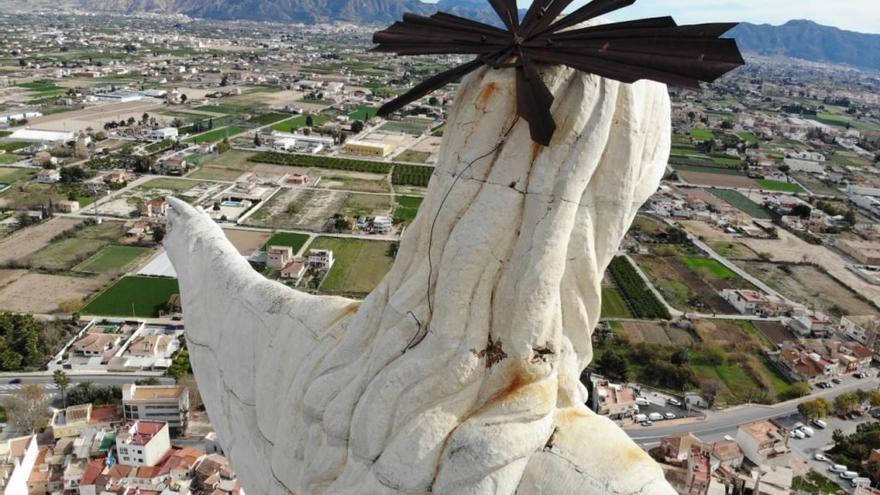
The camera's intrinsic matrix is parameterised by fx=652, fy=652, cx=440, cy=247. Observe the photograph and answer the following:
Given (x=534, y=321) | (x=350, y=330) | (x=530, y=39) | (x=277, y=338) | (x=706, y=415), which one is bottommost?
(x=706, y=415)

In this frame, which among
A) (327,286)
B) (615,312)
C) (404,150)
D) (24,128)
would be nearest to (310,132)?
(404,150)

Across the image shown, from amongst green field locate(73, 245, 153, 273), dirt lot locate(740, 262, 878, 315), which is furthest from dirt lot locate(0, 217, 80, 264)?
dirt lot locate(740, 262, 878, 315)

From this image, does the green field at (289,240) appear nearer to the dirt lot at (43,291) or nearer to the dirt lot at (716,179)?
the dirt lot at (43,291)

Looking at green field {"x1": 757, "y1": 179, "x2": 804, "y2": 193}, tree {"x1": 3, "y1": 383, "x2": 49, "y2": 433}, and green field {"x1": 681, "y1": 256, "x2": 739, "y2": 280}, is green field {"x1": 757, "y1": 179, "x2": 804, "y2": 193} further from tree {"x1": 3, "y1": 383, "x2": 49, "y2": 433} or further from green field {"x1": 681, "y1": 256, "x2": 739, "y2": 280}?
tree {"x1": 3, "y1": 383, "x2": 49, "y2": 433}

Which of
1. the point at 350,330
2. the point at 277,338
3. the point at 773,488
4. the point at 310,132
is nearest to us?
the point at 350,330

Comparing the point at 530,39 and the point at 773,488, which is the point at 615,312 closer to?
the point at 773,488

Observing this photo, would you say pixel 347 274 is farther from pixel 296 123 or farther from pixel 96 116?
pixel 96 116

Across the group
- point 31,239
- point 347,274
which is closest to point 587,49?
point 347,274
